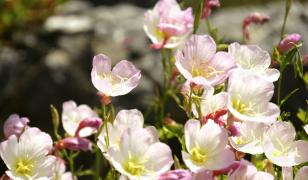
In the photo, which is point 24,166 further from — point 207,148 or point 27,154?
point 207,148

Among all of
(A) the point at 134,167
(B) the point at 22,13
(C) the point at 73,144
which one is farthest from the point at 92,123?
(B) the point at 22,13

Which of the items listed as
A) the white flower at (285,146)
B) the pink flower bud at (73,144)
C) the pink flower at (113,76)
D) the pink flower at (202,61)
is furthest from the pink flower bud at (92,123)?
the white flower at (285,146)

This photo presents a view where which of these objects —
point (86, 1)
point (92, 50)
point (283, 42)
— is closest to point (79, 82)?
point (92, 50)

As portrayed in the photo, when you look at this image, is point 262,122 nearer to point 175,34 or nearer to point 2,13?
point 175,34

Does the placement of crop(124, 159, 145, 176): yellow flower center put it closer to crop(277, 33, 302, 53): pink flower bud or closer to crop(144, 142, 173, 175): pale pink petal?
crop(144, 142, 173, 175): pale pink petal

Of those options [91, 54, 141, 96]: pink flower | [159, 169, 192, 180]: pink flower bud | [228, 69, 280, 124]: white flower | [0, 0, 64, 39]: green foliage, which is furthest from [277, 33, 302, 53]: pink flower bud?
[0, 0, 64, 39]: green foliage

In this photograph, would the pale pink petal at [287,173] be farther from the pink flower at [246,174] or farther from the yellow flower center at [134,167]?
the yellow flower center at [134,167]

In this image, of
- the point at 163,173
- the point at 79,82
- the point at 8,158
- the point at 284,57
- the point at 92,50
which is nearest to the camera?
the point at 163,173
